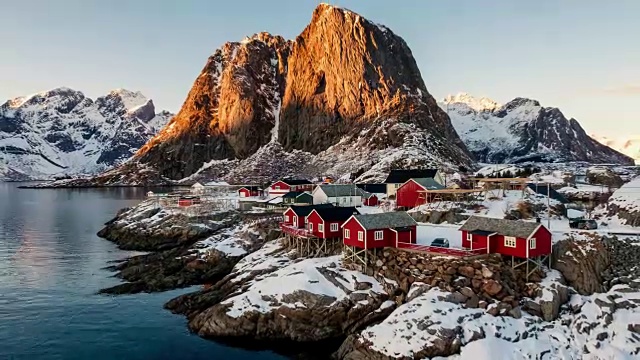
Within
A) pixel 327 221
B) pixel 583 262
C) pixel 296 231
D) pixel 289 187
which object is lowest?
pixel 583 262

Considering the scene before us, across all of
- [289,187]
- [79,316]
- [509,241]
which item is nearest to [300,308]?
[509,241]

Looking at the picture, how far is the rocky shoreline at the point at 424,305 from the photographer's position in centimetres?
3747

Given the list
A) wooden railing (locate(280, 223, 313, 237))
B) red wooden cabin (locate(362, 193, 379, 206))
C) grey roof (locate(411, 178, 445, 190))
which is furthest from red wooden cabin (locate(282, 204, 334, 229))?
red wooden cabin (locate(362, 193, 379, 206))

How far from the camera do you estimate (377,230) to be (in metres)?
49.8

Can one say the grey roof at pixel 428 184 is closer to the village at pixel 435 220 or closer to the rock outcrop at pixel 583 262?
the village at pixel 435 220

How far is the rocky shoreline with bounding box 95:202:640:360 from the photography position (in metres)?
37.5

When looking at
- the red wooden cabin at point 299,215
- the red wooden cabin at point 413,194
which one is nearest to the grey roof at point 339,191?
the red wooden cabin at point 413,194

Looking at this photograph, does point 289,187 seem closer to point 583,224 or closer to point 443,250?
point 443,250

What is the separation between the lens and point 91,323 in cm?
4644

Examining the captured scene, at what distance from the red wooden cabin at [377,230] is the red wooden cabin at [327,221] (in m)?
4.78

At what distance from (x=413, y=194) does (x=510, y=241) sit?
32151mm

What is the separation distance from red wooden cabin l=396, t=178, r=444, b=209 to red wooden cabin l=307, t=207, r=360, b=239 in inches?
821

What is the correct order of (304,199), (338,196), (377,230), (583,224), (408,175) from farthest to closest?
(408,175)
(304,199)
(338,196)
(583,224)
(377,230)

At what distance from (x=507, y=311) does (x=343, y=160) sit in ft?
473
